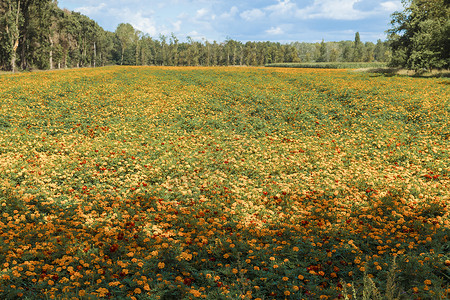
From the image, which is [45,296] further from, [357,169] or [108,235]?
[357,169]

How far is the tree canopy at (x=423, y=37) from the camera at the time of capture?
29.8 metres

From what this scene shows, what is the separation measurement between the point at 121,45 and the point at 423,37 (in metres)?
120

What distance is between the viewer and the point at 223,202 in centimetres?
761

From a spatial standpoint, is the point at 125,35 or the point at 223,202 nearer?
the point at 223,202

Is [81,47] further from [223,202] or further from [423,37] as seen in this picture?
[223,202]

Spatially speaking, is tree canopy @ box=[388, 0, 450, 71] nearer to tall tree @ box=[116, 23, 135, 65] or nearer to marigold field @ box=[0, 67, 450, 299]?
marigold field @ box=[0, 67, 450, 299]

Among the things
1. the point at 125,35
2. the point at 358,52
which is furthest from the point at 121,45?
the point at 358,52

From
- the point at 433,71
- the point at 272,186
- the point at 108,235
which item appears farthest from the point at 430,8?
the point at 108,235

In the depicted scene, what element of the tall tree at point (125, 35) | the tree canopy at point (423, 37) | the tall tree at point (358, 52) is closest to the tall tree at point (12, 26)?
the tree canopy at point (423, 37)

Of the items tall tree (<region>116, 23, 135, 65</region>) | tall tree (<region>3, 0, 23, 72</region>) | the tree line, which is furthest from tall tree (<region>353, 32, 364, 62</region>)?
tall tree (<region>3, 0, 23, 72</region>)

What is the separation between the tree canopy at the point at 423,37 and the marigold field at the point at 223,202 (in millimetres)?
16926

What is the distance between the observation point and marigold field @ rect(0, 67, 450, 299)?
448 cm

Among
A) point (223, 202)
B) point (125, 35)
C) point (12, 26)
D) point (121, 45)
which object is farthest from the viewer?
point (125, 35)

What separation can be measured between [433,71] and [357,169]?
3323cm
